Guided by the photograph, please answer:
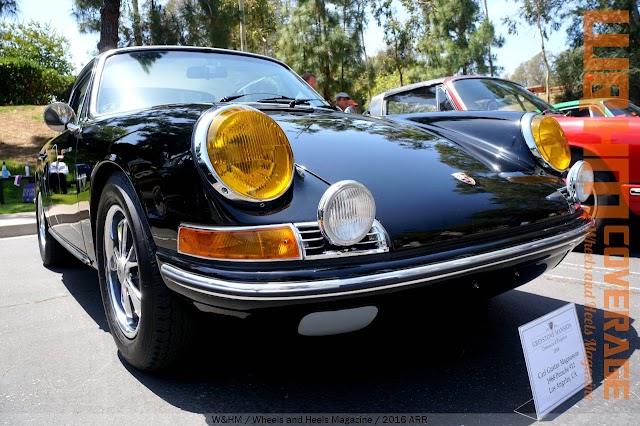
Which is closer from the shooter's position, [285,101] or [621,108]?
[285,101]

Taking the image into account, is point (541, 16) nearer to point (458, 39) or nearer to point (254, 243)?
point (458, 39)

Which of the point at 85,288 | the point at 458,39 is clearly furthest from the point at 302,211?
the point at 458,39

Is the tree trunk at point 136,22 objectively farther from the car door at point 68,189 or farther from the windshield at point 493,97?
the car door at point 68,189

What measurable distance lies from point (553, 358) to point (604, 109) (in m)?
3.99

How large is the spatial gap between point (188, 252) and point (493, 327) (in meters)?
1.52

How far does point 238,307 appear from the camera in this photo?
1485mm

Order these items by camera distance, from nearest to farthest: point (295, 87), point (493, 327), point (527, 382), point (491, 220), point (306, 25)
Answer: point (491, 220)
point (527, 382)
point (493, 327)
point (295, 87)
point (306, 25)

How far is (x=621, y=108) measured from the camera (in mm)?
4895

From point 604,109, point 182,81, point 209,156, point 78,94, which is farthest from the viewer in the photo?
point 604,109

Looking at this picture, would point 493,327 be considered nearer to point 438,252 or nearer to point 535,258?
point 535,258

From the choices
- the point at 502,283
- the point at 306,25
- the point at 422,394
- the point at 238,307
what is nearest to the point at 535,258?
the point at 502,283

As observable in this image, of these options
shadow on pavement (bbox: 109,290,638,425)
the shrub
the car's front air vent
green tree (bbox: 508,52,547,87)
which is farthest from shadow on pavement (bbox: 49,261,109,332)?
green tree (bbox: 508,52,547,87)

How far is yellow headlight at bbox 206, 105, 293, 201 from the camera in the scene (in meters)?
1.51

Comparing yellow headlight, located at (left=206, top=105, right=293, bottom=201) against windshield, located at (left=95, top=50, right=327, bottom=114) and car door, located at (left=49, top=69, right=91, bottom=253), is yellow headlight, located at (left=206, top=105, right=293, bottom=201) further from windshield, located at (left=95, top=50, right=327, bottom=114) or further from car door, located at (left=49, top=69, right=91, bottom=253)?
car door, located at (left=49, top=69, right=91, bottom=253)
